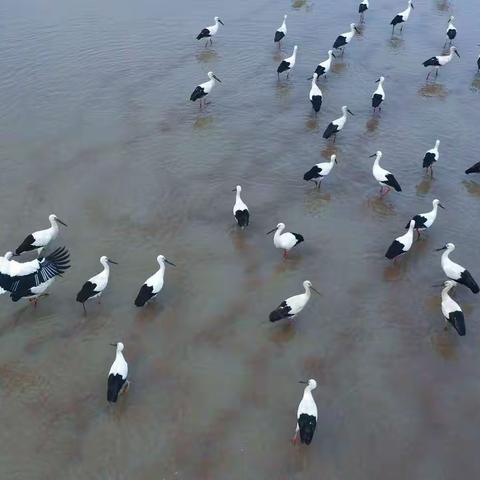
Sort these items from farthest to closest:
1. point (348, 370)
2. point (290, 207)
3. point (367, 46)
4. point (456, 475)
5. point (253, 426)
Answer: point (367, 46)
point (290, 207)
point (348, 370)
point (253, 426)
point (456, 475)

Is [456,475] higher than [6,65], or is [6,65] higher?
[6,65]

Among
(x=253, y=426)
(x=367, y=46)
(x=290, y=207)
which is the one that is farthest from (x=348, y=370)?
(x=367, y=46)

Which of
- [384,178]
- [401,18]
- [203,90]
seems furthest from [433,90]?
[203,90]

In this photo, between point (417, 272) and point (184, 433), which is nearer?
point (184, 433)

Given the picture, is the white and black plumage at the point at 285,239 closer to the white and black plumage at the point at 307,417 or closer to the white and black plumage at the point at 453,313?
the white and black plumage at the point at 453,313

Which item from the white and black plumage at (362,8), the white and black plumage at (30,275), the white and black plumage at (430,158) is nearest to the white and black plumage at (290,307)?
the white and black plumage at (30,275)

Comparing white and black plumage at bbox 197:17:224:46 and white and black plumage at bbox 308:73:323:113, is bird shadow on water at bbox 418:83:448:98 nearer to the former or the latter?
white and black plumage at bbox 308:73:323:113

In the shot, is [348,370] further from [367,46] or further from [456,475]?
[367,46]

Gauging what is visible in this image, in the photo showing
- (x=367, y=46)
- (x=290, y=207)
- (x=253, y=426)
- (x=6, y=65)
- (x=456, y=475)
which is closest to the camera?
(x=456, y=475)
